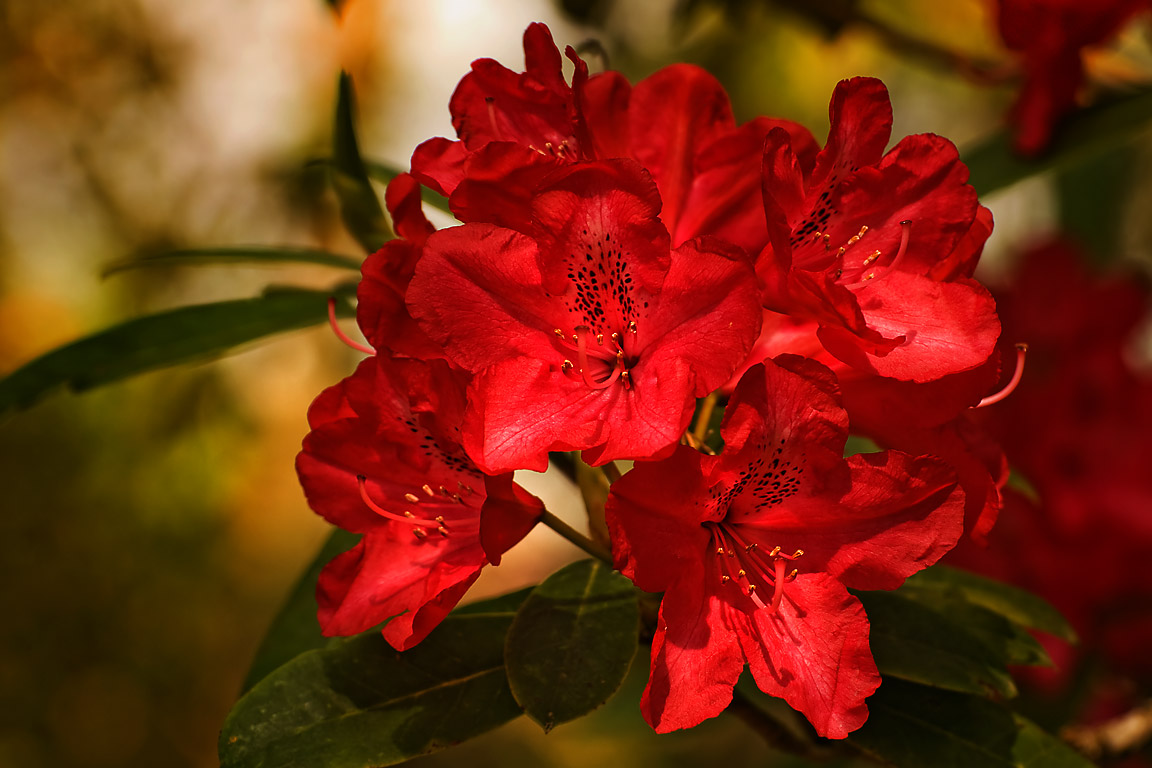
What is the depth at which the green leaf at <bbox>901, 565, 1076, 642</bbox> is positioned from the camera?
78cm

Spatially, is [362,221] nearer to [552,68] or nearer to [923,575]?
[552,68]

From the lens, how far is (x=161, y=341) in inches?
34.6

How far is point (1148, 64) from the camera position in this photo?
1.82 meters

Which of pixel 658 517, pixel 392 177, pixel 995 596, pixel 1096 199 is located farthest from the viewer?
pixel 1096 199

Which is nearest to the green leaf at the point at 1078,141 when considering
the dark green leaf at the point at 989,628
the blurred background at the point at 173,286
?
the dark green leaf at the point at 989,628

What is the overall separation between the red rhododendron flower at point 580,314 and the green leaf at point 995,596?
1.10ft

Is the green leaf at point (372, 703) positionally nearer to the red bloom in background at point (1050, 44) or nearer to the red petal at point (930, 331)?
the red petal at point (930, 331)

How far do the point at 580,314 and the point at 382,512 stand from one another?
18 centimetres

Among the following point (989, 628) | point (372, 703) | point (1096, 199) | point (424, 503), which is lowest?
point (1096, 199)

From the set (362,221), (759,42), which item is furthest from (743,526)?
(759,42)

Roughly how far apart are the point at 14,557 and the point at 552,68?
272 centimetres

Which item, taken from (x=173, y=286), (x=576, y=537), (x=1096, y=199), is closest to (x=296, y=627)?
(x=576, y=537)

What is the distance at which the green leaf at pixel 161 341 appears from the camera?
2.77 ft

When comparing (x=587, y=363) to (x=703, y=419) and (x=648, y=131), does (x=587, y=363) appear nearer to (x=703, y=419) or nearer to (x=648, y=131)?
(x=703, y=419)
